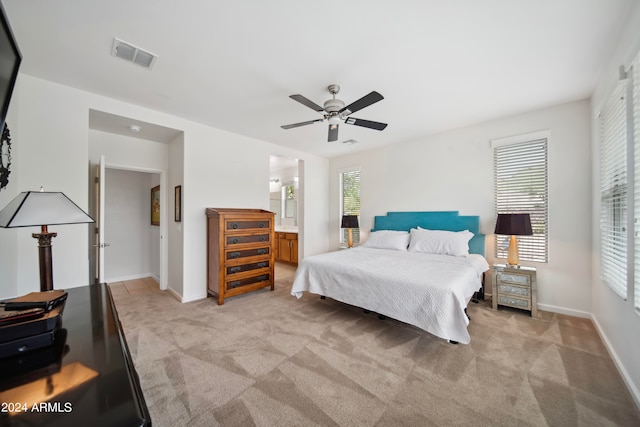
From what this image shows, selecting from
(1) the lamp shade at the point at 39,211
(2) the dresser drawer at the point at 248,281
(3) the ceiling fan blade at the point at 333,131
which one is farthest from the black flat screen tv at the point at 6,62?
(2) the dresser drawer at the point at 248,281

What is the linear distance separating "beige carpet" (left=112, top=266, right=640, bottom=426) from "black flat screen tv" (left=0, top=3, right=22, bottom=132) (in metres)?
1.88

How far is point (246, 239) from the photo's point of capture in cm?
388

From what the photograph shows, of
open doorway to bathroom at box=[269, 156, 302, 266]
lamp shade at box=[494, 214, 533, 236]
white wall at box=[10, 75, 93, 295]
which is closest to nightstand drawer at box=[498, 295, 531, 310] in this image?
lamp shade at box=[494, 214, 533, 236]

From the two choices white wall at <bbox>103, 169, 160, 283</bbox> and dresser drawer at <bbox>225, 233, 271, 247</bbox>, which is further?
white wall at <bbox>103, 169, 160, 283</bbox>

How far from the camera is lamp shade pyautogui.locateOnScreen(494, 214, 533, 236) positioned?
121 inches

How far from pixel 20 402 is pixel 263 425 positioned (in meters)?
1.24

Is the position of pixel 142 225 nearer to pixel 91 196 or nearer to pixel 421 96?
pixel 91 196

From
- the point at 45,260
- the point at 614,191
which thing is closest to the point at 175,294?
the point at 45,260

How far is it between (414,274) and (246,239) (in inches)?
98.3

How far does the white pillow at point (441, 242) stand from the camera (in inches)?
141

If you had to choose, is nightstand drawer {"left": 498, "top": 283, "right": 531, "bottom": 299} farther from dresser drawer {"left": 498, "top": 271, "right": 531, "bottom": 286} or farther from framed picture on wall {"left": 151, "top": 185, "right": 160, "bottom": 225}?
framed picture on wall {"left": 151, "top": 185, "right": 160, "bottom": 225}

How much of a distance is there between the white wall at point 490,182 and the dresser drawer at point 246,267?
7.47 feet

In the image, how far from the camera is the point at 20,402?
675 mm

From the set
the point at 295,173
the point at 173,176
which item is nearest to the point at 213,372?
the point at 173,176
